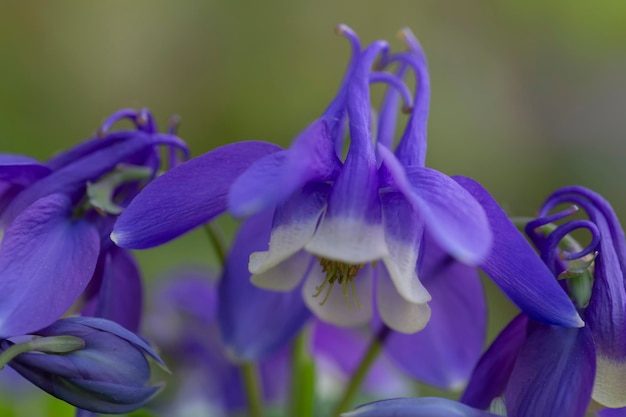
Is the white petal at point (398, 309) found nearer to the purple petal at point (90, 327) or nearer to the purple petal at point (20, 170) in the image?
the purple petal at point (90, 327)

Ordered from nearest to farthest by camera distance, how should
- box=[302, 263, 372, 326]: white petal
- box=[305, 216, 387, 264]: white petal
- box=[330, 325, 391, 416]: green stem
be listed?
box=[305, 216, 387, 264]: white petal, box=[302, 263, 372, 326]: white petal, box=[330, 325, 391, 416]: green stem

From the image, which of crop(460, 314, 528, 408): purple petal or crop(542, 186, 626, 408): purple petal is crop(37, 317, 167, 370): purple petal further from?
crop(542, 186, 626, 408): purple petal

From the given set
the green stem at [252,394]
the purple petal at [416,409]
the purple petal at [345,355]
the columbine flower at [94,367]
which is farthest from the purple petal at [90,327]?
the purple petal at [345,355]

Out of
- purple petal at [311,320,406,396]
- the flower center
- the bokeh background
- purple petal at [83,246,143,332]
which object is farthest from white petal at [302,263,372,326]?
the bokeh background

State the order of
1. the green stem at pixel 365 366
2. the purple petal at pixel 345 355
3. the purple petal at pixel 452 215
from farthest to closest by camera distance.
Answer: the purple petal at pixel 345 355, the green stem at pixel 365 366, the purple petal at pixel 452 215

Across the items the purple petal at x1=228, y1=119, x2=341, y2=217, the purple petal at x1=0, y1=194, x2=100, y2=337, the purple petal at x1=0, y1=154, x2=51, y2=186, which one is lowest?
the purple petal at x1=0, y1=194, x2=100, y2=337

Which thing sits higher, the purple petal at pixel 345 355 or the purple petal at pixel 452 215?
the purple petal at pixel 452 215

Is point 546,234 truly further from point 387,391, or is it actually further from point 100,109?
point 100,109
